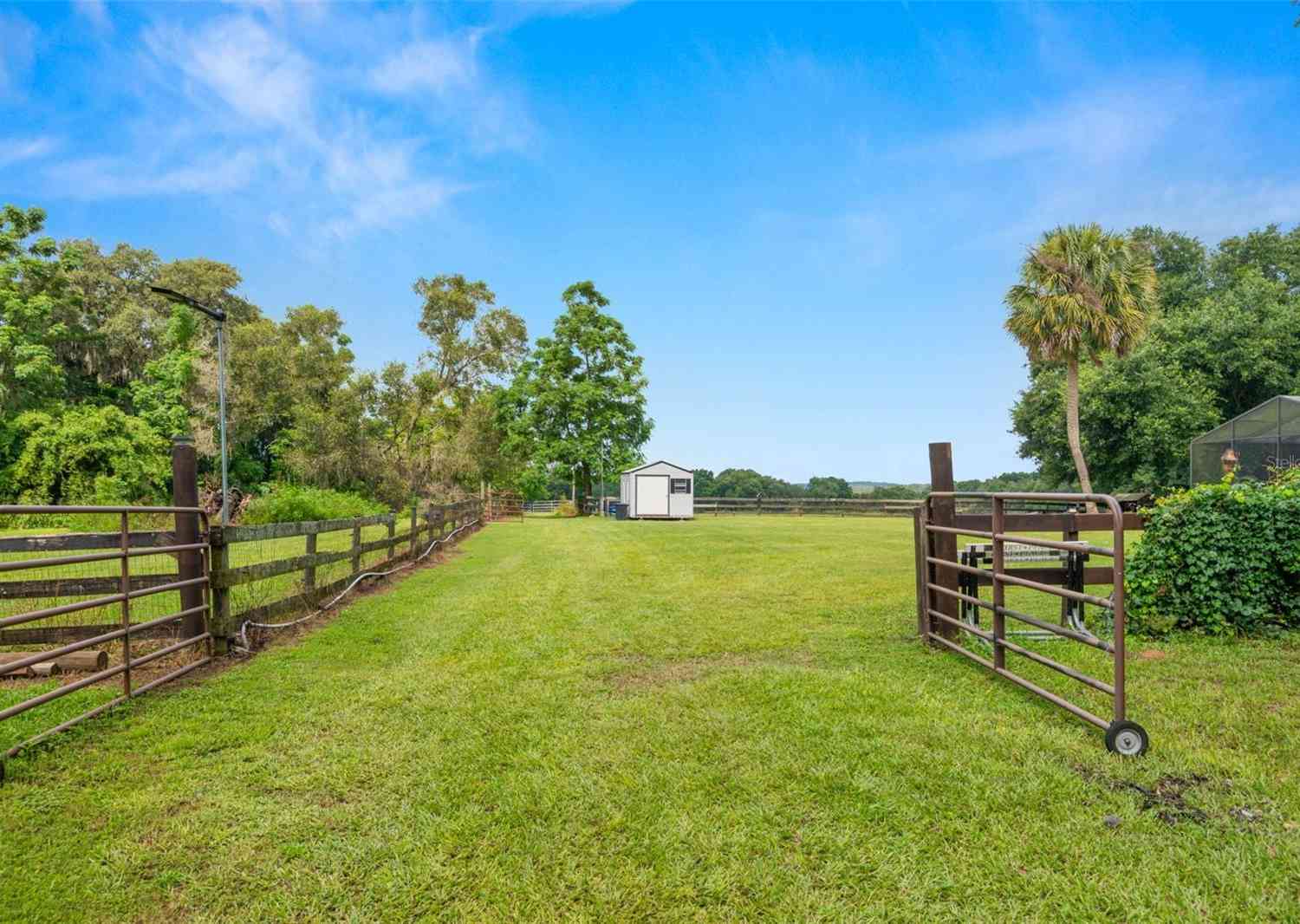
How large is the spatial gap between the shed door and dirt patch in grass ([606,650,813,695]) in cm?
2289

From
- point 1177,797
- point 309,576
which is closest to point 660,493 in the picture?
point 309,576

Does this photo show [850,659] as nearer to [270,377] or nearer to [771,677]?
[771,677]

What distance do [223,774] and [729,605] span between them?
5.36m

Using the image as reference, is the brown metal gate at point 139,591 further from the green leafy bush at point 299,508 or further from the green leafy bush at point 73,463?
the green leafy bush at point 73,463

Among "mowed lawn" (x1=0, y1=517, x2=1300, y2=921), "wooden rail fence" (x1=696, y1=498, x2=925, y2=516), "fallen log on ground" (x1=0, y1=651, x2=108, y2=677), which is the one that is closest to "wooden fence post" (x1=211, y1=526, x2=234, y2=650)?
"mowed lawn" (x1=0, y1=517, x2=1300, y2=921)

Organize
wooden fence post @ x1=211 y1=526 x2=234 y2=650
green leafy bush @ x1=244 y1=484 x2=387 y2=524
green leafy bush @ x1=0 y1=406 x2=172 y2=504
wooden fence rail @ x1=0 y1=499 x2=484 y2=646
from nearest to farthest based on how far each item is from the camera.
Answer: wooden fence rail @ x1=0 y1=499 x2=484 y2=646 < wooden fence post @ x1=211 y1=526 x2=234 y2=650 < green leafy bush @ x1=244 y1=484 x2=387 y2=524 < green leafy bush @ x1=0 y1=406 x2=172 y2=504

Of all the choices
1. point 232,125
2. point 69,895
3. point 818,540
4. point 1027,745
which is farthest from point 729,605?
point 232,125

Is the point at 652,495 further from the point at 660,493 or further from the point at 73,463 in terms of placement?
the point at 73,463

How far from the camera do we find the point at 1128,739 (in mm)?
3146

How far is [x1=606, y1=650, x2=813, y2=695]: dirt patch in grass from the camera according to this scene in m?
4.46

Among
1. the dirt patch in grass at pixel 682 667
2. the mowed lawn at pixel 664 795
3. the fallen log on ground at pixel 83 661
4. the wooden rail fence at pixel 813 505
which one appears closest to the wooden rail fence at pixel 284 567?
the mowed lawn at pixel 664 795

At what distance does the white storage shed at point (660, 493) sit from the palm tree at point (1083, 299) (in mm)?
14581

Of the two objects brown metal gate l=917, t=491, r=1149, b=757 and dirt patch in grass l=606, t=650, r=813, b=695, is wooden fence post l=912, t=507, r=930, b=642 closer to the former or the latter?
brown metal gate l=917, t=491, r=1149, b=757

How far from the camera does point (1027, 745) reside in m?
3.25
